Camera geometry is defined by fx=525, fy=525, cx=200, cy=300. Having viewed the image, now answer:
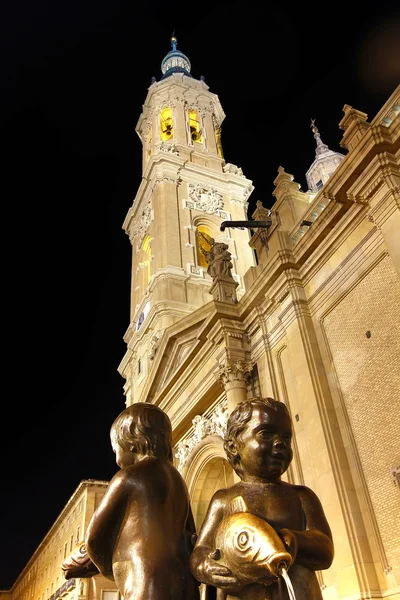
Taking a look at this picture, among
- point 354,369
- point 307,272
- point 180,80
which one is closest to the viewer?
point 354,369

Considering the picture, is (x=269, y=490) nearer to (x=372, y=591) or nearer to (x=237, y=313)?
(x=372, y=591)

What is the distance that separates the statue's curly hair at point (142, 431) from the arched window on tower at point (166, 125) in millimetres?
29253

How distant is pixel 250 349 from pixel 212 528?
11.4 meters

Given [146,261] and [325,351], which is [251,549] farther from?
[146,261]

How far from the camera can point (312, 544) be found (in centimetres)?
228

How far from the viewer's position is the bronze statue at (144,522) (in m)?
2.50

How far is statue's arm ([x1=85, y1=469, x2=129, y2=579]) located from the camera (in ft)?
8.63

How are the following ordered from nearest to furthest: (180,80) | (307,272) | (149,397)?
(307,272) → (149,397) → (180,80)

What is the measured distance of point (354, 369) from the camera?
10.3 m

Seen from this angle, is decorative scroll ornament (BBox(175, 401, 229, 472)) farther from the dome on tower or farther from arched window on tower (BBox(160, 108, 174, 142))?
the dome on tower

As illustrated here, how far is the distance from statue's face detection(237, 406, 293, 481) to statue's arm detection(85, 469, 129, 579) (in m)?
0.65

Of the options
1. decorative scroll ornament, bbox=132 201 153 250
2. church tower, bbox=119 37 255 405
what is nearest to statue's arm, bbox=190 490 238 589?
church tower, bbox=119 37 255 405

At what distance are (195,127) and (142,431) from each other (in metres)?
31.4

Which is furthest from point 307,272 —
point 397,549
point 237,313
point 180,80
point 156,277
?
point 180,80
